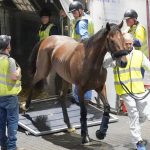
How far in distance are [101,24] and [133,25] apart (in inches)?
50.9

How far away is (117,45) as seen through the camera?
19.7 feet

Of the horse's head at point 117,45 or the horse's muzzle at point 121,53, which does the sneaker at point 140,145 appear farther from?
the horse's muzzle at point 121,53

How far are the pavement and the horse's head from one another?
1468 millimetres

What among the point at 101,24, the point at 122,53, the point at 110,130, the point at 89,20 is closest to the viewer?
the point at 122,53

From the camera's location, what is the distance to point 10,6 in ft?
37.4

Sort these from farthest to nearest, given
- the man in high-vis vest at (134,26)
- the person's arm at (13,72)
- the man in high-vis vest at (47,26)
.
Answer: the man in high-vis vest at (47,26) → the man in high-vis vest at (134,26) → the person's arm at (13,72)

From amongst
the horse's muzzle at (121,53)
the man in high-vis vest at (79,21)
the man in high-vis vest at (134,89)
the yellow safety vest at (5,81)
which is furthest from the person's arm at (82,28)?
the yellow safety vest at (5,81)

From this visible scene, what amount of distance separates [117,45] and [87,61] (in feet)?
2.72

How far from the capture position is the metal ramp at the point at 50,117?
25.6 feet

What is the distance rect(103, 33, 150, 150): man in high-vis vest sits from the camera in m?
6.16

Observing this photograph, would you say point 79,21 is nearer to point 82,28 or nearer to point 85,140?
point 82,28

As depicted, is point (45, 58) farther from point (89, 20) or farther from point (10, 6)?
point (10, 6)

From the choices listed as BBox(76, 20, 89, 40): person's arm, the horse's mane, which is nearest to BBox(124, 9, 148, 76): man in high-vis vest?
BBox(76, 20, 89, 40): person's arm

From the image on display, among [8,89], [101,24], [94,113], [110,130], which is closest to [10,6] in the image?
[101,24]
